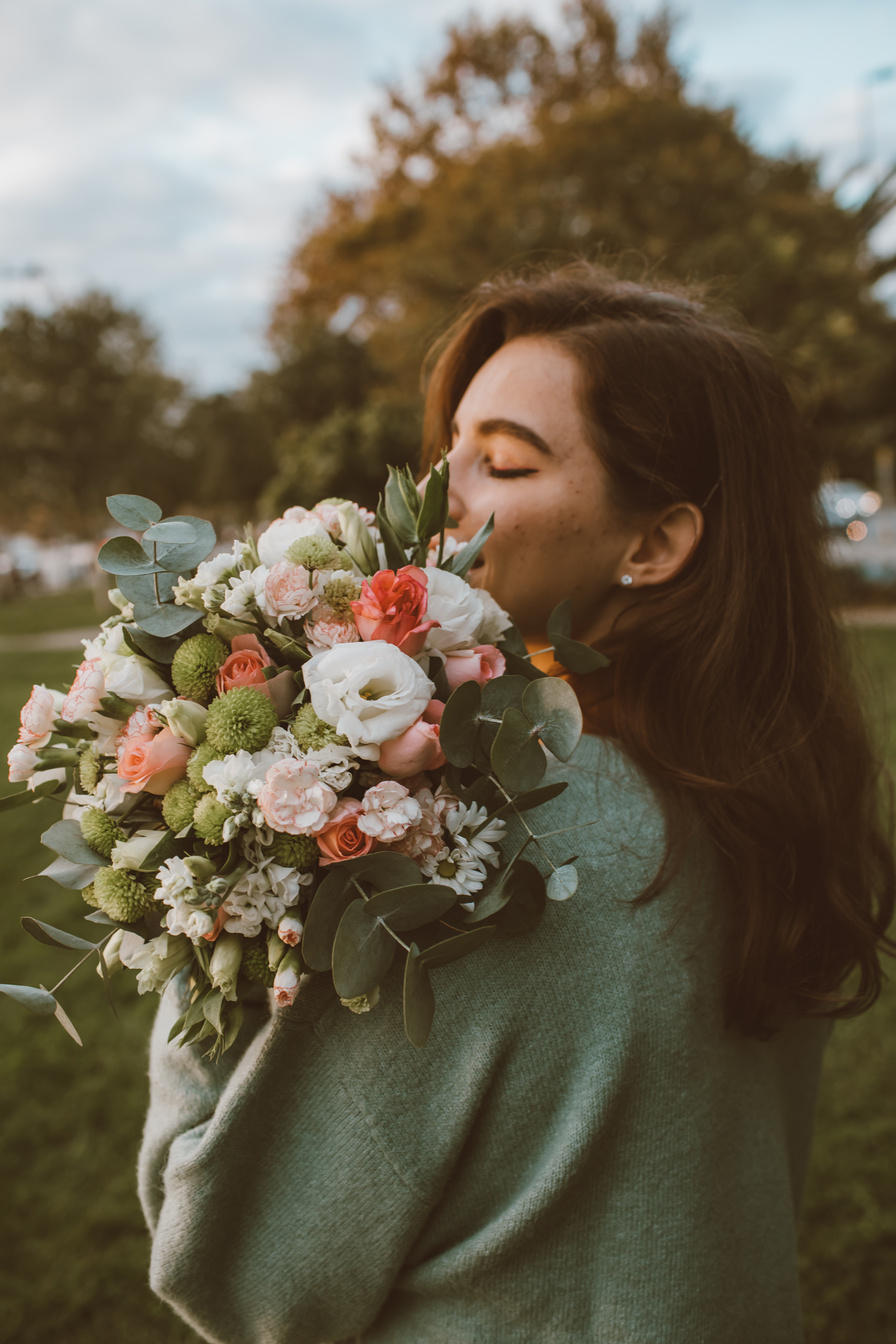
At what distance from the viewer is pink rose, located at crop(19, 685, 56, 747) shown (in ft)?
3.96

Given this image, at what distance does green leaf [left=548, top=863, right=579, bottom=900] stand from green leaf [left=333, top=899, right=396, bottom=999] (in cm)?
22

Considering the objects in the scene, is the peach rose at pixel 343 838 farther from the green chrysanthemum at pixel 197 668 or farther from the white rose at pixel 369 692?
the green chrysanthemum at pixel 197 668

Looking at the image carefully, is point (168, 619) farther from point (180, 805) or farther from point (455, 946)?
point (455, 946)

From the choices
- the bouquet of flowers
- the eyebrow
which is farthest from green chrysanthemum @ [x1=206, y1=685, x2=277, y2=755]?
Answer: the eyebrow

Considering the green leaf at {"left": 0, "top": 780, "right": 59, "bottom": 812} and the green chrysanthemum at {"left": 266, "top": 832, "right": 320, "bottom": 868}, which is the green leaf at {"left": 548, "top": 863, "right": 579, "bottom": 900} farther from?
the green leaf at {"left": 0, "top": 780, "right": 59, "bottom": 812}

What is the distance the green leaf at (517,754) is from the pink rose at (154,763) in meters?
0.41

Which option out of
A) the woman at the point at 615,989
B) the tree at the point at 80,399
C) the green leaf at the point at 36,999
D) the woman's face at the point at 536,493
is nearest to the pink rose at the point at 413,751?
the woman at the point at 615,989

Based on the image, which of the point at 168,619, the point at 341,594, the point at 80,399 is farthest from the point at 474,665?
the point at 80,399

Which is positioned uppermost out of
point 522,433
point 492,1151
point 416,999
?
point 522,433

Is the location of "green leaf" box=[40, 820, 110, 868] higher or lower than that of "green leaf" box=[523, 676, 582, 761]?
lower

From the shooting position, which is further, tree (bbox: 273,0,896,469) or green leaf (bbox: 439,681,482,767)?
tree (bbox: 273,0,896,469)

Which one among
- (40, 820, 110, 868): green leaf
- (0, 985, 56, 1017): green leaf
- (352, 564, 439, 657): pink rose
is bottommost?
(0, 985, 56, 1017): green leaf

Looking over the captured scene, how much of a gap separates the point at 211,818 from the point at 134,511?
1.50 feet

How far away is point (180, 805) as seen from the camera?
110 centimetres
